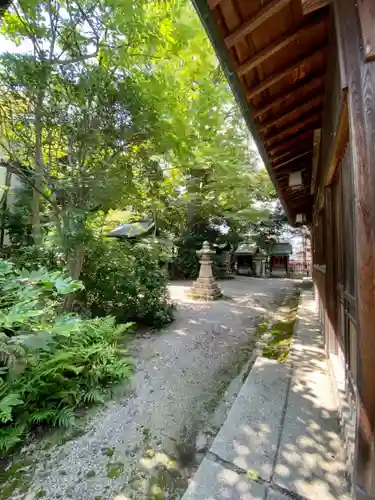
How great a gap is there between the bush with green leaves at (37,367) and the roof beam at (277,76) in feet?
7.83

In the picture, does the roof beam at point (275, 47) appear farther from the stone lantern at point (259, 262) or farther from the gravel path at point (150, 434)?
the stone lantern at point (259, 262)

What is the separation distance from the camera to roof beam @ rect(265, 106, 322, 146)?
306 cm

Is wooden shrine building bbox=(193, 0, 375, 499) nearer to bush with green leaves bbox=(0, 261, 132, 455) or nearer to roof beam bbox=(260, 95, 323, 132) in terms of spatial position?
roof beam bbox=(260, 95, 323, 132)

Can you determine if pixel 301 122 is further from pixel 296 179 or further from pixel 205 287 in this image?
pixel 205 287

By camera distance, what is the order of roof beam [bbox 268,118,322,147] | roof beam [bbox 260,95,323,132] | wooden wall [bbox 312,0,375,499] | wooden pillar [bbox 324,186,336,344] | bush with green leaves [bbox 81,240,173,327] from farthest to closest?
bush with green leaves [bbox 81,240,173,327] → roof beam [bbox 268,118,322,147] → wooden pillar [bbox 324,186,336,344] → roof beam [bbox 260,95,323,132] → wooden wall [bbox 312,0,375,499]

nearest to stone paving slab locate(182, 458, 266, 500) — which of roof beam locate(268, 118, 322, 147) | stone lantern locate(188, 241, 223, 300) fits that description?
roof beam locate(268, 118, 322, 147)

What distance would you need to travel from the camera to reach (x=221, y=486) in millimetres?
1638

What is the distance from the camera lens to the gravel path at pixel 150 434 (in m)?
1.87

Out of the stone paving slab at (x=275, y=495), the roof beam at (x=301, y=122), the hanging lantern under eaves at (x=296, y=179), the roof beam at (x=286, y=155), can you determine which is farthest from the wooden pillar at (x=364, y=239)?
the hanging lantern under eaves at (x=296, y=179)

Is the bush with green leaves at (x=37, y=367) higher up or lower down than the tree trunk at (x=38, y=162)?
lower down

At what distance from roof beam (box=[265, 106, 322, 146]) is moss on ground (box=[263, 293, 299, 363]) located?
121 inches

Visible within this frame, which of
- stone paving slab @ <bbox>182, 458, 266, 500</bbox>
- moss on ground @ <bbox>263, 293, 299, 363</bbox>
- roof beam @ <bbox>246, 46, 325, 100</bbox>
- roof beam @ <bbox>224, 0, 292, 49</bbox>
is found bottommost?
moss on ground @ <bbox>263, 293, 299, 363</bbox>

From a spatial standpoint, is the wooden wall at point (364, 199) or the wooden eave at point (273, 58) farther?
the wooden eave at point (273, 58)

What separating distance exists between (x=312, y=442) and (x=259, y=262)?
14692 millimetres
